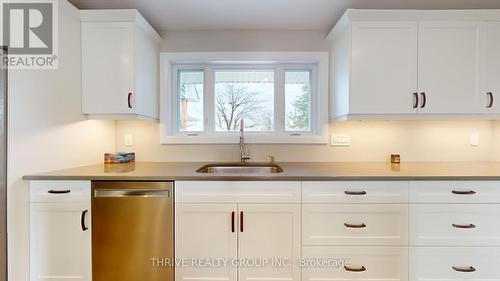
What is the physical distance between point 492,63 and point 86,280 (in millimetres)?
3243

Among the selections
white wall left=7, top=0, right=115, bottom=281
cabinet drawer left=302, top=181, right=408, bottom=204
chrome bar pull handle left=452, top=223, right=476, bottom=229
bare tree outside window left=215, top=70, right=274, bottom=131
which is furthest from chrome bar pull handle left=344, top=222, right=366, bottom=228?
white wall left=7, top=0, right=115, bottom=281

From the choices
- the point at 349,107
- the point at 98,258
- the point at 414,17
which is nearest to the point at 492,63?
the point at 414,17

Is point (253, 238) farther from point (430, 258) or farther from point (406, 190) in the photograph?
point (430, 258)

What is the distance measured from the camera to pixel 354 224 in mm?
1660

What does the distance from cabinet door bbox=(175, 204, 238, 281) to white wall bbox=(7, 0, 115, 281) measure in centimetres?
94

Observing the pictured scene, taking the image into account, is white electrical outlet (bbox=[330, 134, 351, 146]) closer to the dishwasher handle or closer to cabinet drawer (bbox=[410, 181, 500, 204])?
cabinet drawer (bbox=[410, 181, 500, 204])

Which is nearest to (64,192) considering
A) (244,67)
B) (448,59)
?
(244,67)

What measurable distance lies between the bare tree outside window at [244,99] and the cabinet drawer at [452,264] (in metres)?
1.52

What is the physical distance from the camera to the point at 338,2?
194 centimetres

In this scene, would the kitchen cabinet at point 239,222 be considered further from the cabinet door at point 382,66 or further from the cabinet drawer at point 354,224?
the cabinet door at point 382,66

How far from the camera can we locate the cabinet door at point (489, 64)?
6.41ft

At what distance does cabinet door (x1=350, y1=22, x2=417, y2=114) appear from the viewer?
1.94 m

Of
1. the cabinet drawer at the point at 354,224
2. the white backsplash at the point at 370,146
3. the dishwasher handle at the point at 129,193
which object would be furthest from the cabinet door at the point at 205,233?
the white backsplash at the point at 370,146

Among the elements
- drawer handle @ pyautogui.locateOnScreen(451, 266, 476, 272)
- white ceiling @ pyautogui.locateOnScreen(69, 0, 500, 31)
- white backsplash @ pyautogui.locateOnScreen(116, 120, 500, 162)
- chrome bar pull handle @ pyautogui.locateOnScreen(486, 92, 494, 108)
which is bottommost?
drawer handle @ pyautogui.locateOnScreen(451, 266, 476, 272)
